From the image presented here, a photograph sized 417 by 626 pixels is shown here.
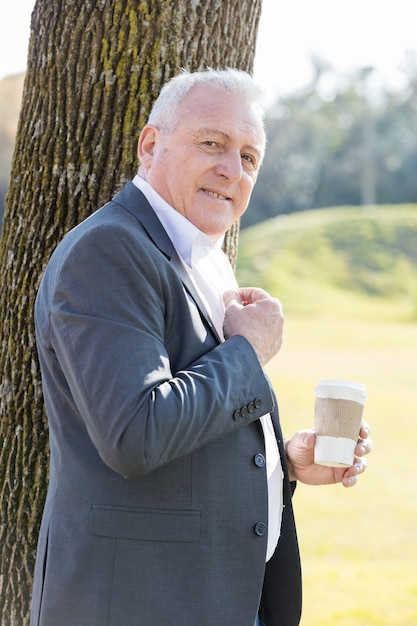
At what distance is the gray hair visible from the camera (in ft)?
8.23

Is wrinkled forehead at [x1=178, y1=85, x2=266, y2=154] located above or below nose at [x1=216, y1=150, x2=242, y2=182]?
above

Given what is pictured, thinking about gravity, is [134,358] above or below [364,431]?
above

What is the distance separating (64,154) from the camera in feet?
11.3

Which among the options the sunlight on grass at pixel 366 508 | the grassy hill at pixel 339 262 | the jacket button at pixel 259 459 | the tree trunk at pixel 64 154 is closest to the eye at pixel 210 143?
the jacket button at pixel 259 459

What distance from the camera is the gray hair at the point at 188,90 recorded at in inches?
98.7

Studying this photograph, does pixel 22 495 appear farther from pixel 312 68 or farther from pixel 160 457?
pixel 312 68

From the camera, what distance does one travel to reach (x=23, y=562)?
3.37 meters

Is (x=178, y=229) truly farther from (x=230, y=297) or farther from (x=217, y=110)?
(x=217, y=110)

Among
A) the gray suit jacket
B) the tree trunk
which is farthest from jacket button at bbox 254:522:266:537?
the tree trunk

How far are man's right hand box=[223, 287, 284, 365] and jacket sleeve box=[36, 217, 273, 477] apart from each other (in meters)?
0.06

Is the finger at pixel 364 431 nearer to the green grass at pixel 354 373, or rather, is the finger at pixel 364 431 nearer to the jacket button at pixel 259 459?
the jacket button at pixel 259 459

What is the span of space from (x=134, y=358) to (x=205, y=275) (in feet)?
1.73

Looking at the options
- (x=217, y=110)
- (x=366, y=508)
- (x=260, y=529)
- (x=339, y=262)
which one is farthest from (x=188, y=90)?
(x=339, y=262)

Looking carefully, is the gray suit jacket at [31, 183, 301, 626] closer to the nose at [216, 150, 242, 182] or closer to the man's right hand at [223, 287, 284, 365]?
the man's right hand at [223, 287, 284, 365]
